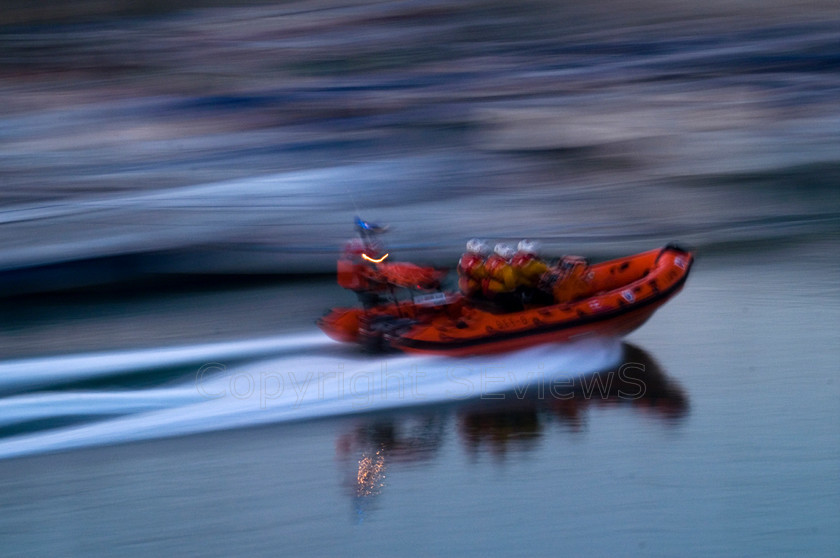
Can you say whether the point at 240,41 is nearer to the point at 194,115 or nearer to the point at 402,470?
the point at 194,115

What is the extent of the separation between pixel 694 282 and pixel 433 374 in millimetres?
3861

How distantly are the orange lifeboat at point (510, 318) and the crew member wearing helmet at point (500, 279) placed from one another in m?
0.08

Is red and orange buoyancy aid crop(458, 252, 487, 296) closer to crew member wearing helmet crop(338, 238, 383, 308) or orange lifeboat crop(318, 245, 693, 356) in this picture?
orange lifeboat crop(318, 245, 693, 356)

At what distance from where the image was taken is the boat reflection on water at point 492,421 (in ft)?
16.2

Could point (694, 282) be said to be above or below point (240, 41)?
below

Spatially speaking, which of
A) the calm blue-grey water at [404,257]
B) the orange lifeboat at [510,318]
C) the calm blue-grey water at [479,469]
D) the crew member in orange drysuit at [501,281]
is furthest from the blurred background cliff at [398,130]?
the calm blue-grey water at [479,469]

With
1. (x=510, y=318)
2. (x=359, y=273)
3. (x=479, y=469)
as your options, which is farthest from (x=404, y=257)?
(x=479, y=469)

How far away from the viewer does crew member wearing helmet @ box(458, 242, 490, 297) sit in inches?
235

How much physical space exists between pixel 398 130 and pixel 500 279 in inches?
300

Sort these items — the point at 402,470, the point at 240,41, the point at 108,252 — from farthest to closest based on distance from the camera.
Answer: the point at 240,41 < the point at 108,252 < the point at 402,470

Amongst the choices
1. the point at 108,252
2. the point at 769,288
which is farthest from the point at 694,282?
the point at 108,252

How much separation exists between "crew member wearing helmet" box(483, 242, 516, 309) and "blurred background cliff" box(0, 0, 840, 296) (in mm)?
4463

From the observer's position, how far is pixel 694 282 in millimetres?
8914

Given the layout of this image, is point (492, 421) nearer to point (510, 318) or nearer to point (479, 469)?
point (479, 469)
